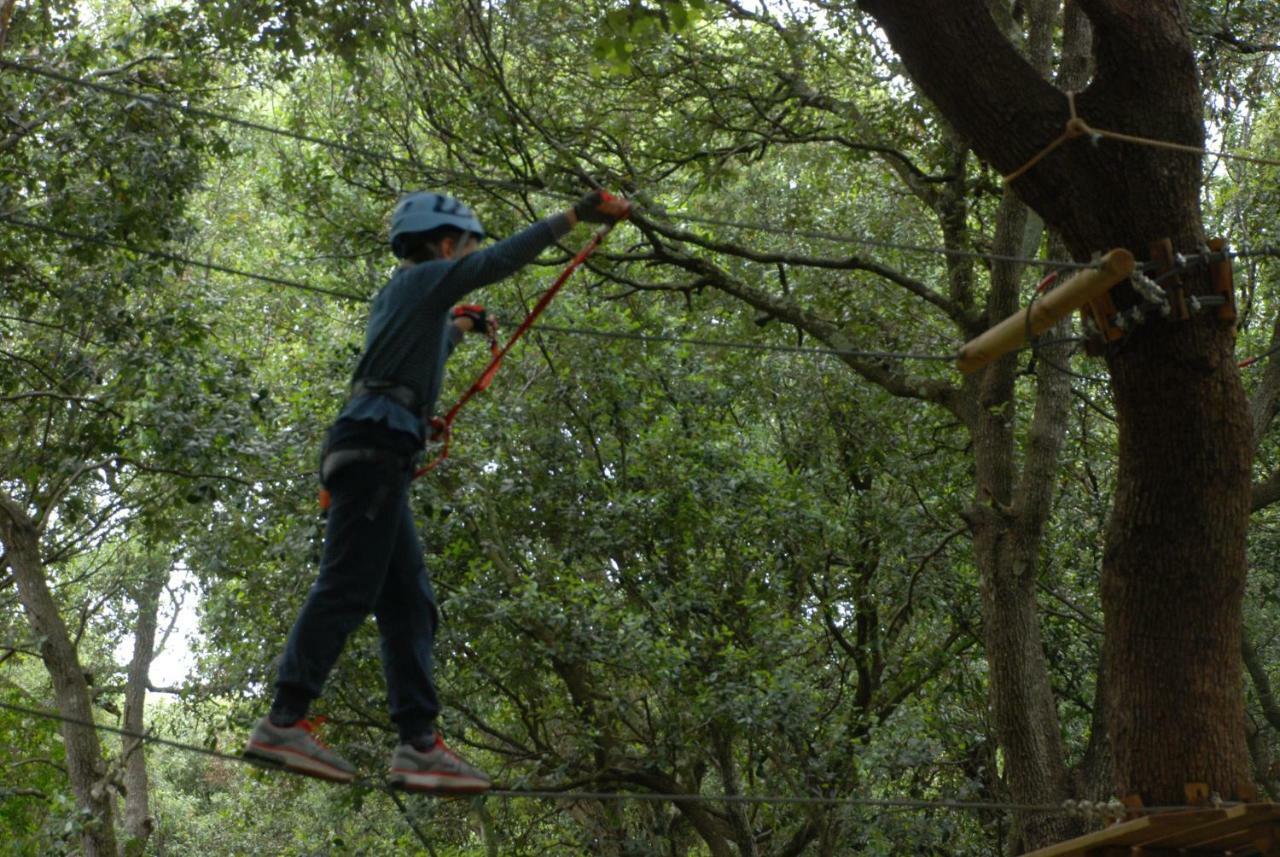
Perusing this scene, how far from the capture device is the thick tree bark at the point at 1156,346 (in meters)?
4.65

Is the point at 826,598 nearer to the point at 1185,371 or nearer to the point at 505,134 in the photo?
the point at 505,134

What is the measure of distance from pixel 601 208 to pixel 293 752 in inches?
56.6

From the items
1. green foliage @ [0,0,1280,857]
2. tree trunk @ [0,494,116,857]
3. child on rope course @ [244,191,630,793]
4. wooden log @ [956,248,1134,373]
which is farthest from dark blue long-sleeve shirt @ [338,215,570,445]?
tree trunk @ [0,494,116,857]

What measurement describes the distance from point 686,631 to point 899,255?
3.09 meters

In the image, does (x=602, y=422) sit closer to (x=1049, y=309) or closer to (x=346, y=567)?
(x=1049, y=309)

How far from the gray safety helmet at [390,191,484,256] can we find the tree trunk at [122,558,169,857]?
10.8 m

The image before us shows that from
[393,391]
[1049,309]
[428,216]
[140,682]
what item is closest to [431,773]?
[393,391]

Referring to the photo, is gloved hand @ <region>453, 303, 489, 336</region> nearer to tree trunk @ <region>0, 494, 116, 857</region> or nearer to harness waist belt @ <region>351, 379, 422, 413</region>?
harness waist belt @ <region>351, 379, 422, 413</region>

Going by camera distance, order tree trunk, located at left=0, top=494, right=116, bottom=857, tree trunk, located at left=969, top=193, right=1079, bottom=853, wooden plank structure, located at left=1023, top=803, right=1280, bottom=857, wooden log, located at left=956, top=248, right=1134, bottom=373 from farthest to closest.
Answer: tree trunk, located at left=0, top=494, right=116, bottom=857 → tree trunk, located at left=969, top=193, right=1079, bottom=853 → wooden log, located at left=956, top=248, right=1134, bottom=373 → wooden plank structure, located at left=1023, top=803, right=1280, bottom=857

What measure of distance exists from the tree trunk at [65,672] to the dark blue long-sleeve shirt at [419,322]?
598 cm

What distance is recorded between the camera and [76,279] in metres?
8.67

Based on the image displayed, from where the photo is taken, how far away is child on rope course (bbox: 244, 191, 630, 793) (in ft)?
10.7

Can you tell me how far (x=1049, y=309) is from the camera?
4.48 metres

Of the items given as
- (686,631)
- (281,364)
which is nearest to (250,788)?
(281,364)
